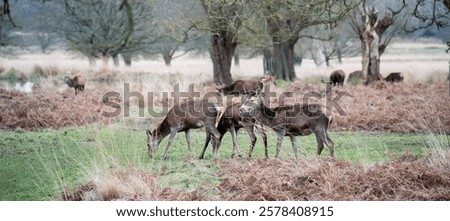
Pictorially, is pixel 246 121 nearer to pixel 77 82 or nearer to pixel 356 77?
pixel 77 82

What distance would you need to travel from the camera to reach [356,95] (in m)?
15.6

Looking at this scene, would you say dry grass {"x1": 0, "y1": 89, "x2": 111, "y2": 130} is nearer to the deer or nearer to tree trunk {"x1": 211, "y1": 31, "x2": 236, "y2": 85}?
tree trunk {"x1": 211, "y1": 31, "x2": 236, "y2": 85}

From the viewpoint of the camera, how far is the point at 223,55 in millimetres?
18891

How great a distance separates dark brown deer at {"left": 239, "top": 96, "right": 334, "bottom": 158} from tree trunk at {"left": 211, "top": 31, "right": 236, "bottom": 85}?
8.92 metres

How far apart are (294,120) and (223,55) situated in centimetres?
982

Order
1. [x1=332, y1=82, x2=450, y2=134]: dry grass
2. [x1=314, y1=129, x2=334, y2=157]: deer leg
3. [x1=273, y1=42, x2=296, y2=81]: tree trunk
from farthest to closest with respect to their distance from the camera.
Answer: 1. [x1=273, y1=42, x2=296, y2=81]: tree trunk
2. [x1=332, y1=82, x2=450, y2=134]: dry grass
3. [x1=314, y1=129, x2=334, y2=157]: deer leg

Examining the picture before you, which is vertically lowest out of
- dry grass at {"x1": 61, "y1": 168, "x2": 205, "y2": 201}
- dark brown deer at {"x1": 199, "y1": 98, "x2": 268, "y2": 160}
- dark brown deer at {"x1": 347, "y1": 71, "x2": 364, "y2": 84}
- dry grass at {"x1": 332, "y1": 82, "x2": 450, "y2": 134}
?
dark brown deer at {"x1": 347, "y1": 71, "x2": 364, "y2": 84}

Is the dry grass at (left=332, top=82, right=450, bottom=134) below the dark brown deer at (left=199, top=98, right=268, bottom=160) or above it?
below

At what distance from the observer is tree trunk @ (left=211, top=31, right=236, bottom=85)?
1839 centimetres

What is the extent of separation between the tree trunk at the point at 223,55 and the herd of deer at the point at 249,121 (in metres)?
8.18

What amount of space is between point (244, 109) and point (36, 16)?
12.9 metres

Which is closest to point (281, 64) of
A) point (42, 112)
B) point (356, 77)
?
point (356, 77)

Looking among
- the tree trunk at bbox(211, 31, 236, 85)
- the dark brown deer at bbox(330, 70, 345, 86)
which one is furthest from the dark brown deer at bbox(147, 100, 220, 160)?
the dark brown deer at bbox(330, 70, 345, 86)
